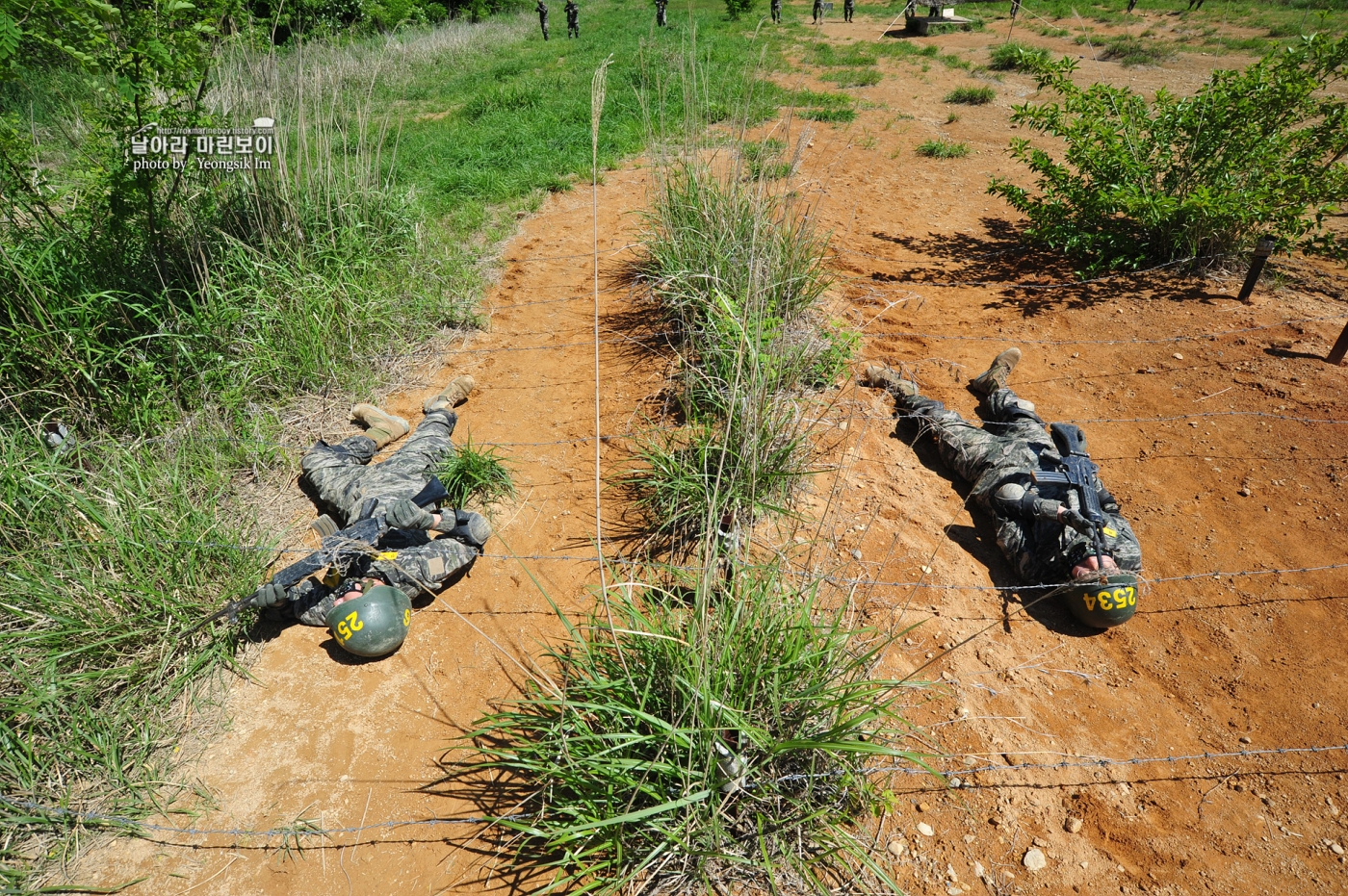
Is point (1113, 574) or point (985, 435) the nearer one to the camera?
point (1113, 574)

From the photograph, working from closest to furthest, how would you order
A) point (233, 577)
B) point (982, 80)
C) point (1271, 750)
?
1. point (1271, 750)
2. point (233, 577)
3. point (982, 80)

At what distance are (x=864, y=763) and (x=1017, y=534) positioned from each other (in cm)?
116

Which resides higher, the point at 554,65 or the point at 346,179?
the point at 554,65

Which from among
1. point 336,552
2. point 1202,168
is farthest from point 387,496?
point 1202,168

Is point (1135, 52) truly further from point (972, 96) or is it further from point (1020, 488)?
point (1020, 488)

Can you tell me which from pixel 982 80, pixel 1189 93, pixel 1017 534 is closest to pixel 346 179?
pixel 1017 534

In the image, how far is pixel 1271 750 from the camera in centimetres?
208

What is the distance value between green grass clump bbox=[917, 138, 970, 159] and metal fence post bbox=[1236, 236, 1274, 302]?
10.7 feet

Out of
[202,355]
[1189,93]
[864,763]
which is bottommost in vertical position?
[864,763]

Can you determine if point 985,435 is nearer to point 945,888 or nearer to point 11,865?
point 945,888

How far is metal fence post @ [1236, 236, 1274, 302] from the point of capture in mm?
3799

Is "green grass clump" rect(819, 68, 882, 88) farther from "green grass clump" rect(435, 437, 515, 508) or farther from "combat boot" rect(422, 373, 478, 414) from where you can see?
"green grass clump" rect(435, 437, 515, 508)

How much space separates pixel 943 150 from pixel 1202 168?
9.28ft

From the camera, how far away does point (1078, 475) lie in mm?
2627
